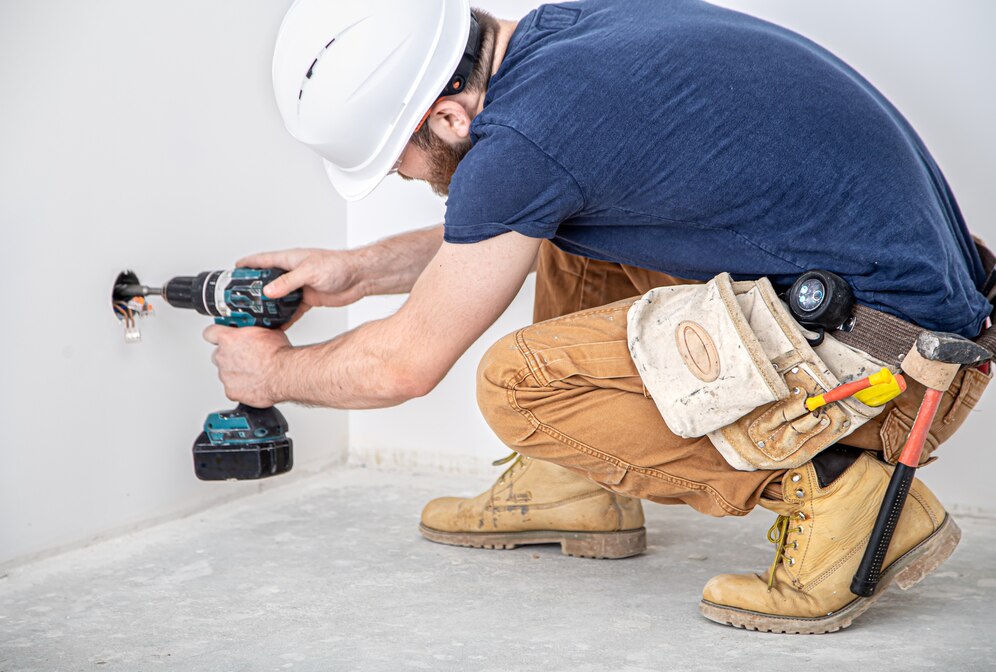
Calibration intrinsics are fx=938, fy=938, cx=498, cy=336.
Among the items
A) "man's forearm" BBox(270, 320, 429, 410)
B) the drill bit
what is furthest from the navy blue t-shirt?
the drill bit

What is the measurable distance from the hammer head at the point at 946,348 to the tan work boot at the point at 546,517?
0.76 m

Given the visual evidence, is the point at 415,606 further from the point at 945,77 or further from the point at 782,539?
the point at 945,77

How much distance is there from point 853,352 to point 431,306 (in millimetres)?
677

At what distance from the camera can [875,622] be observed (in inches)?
64.0

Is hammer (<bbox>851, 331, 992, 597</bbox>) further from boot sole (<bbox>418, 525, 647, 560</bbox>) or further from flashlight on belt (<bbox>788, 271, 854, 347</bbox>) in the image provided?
boot sole (<bbox>418, 525, 647, 560</bbox>)

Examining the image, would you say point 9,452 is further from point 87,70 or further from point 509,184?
point 509,184

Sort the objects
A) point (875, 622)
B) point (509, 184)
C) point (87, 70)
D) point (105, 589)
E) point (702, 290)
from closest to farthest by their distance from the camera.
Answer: point (509, 184) → point (702, 290) → point (875, 622) → point (105, 589) → point (87, 70)

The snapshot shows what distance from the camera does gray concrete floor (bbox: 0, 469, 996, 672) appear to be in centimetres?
148

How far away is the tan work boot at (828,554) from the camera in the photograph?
61.6 inches

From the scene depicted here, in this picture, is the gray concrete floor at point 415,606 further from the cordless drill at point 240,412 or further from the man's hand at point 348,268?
the man's hand at point 348,268

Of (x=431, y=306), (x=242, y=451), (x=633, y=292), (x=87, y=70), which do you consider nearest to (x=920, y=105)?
(x=633, y=292)

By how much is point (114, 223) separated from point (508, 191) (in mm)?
1079

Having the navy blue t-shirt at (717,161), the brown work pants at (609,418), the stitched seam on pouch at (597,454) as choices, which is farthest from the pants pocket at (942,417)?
the stitched seam on pouch at (597,454)

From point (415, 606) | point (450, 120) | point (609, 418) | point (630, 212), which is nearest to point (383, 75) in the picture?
point (450, 120)
